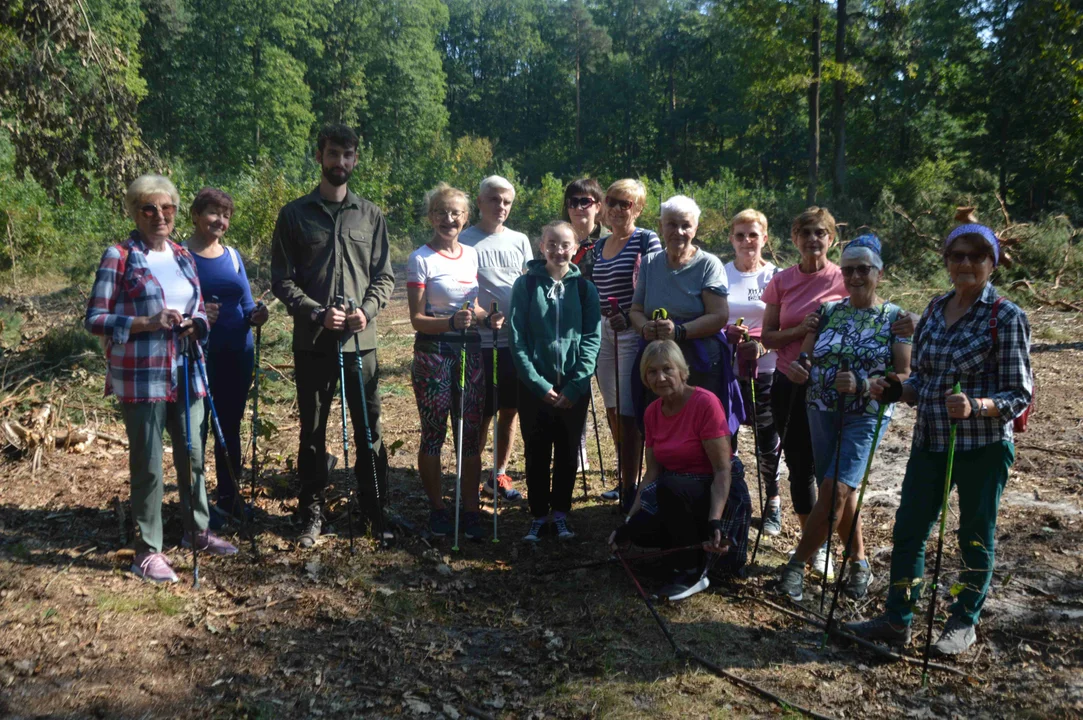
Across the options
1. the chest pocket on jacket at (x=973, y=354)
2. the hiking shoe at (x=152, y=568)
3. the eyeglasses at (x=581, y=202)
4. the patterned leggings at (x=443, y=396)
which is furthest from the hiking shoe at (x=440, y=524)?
the chest pocket on jacket at (x=973, y=354)

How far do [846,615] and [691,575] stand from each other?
77cm

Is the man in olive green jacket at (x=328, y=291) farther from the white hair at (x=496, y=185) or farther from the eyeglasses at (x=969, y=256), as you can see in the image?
the eyeglasses at (x=969, y=256)

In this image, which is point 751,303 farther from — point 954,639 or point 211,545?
→ point 211,545

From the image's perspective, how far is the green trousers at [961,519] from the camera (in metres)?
3.45

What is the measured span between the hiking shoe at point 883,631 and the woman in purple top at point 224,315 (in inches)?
127

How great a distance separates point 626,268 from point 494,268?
82cm

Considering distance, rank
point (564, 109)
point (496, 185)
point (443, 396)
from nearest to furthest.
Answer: point (443, 396) → point (496, 185) → point (564, 109)

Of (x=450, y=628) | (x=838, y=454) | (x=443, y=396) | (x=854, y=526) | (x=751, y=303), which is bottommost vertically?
(x=450, y=628)

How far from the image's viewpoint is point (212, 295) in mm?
4734

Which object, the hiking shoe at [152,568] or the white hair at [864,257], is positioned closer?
the white hair at [864,257]

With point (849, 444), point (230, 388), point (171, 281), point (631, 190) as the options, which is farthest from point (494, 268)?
point (849, 444)

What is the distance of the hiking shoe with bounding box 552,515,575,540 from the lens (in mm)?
5035

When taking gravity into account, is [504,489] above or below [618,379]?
below

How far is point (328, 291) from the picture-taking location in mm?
4629
